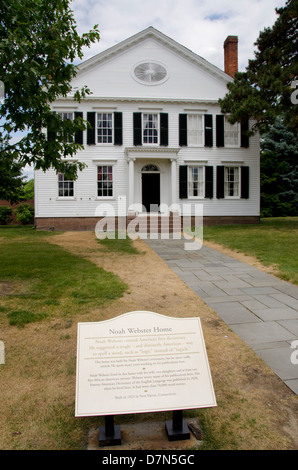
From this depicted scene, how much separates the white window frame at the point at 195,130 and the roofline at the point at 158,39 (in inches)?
103

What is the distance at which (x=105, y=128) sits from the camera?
63.5ft

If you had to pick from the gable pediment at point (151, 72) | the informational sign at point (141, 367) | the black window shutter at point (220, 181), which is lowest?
the informational sign at point (141, 367)

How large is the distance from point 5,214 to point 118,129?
36.4 ft

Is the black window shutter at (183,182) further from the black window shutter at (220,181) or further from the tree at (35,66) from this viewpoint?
the tree at (35,66)

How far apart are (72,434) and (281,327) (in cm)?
297

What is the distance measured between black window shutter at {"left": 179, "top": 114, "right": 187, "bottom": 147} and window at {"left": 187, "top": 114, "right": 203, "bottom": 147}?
0.36 m

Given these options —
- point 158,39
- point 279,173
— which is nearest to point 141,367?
point 158,39

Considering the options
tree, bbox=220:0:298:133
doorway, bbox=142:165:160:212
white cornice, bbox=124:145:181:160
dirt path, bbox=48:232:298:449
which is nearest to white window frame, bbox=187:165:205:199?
white cornice, bbox=124:145:181:160

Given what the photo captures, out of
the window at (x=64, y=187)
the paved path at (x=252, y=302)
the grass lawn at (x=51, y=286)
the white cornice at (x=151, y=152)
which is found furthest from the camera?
the window at (x=64, y=187)

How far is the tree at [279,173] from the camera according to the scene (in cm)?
2770

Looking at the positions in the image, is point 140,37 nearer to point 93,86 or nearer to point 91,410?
point 93,86

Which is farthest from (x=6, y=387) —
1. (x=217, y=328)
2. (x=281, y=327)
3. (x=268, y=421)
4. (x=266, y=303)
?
(x=266, y=303)

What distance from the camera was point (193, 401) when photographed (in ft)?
7.86

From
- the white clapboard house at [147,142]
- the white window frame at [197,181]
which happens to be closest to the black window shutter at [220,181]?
the white clapboard house at [147,142]
